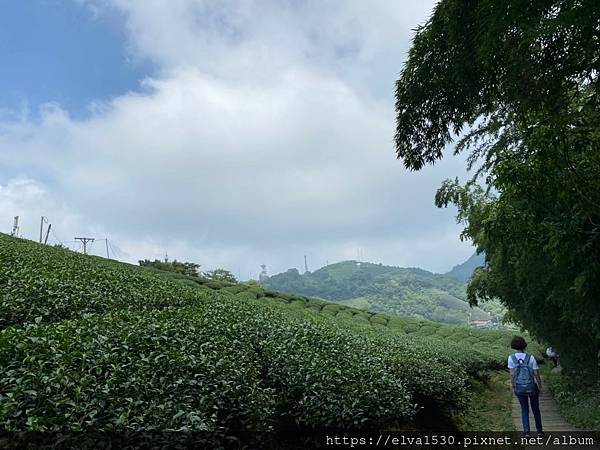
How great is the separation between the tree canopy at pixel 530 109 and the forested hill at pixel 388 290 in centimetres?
6040

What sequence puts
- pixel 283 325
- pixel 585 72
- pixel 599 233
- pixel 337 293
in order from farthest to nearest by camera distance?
pixel 337 293 → pixel 283 325 → pixel 599 233 → pixel 585 72

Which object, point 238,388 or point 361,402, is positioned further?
point 361,402

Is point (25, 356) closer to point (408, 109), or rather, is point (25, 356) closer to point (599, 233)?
point (408, 109)

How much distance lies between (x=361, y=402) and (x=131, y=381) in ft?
6.76

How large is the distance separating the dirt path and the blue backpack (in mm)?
1055

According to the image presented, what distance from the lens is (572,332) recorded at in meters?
7.27

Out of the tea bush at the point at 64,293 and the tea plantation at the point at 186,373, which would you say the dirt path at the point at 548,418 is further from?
the tea bush at the point at 64,293

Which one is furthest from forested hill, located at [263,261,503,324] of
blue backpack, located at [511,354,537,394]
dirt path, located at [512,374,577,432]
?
blue backpack, located at [511,354,537,394]

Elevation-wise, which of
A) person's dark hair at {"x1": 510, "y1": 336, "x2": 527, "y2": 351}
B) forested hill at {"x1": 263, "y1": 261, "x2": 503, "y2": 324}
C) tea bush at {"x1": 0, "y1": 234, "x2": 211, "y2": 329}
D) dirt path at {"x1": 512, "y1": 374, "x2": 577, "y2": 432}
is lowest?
dirt path at {"x1": 512, "y1": 374, "x2": 577, "y2": 432}

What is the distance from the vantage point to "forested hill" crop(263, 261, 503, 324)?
7719cm

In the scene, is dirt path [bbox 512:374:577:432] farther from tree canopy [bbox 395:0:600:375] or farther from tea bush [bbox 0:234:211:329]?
tea bush [bbox 0:234:211:329]

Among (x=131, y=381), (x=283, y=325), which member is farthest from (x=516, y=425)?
(x=131, y=381)

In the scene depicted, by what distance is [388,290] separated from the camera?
4048 inches

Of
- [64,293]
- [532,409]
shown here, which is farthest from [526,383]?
[64,293]
